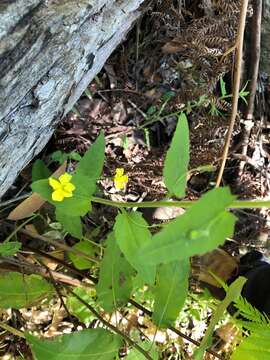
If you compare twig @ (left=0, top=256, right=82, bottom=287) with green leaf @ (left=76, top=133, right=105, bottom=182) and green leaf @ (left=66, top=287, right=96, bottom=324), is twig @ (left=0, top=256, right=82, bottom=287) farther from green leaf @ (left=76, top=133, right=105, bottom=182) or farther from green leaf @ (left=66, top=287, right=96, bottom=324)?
green leaf @ (left=76, top=133, right=105, bottom=182)

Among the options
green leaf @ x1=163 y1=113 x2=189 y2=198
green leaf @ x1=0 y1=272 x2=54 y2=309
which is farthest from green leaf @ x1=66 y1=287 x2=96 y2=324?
green leaf @ x1=163 y1=113 x2=189 y2=198

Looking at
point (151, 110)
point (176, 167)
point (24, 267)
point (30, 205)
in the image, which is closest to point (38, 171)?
point (30, 205)

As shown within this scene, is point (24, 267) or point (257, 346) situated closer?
point (257, 346)

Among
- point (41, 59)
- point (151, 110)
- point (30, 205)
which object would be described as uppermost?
point (41, 59)

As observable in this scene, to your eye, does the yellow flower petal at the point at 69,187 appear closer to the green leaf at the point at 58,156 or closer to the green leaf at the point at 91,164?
the green leaf at the point at 91,164

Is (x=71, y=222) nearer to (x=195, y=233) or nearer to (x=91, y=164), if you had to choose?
(x=91, y=164)

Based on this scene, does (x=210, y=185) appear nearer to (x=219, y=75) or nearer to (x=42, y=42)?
(x=219, y=75)
